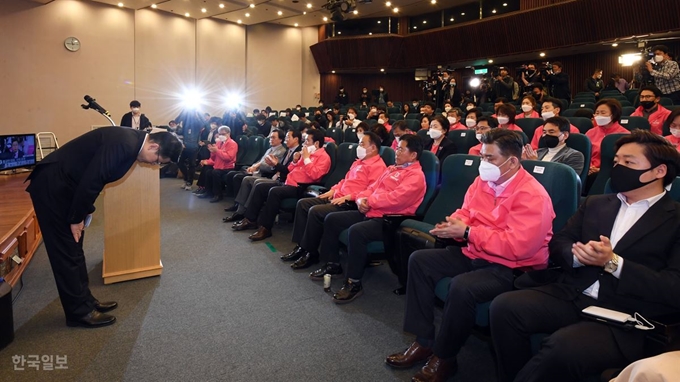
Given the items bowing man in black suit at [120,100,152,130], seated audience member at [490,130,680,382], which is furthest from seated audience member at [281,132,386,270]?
bowing man in black suit at [120,100,152,130]

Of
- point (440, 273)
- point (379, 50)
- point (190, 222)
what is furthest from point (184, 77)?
point (440, 273)

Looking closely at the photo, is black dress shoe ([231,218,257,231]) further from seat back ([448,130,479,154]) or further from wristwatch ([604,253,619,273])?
wristwatch ([604,253,619,273])

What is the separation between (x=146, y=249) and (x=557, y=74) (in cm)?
774

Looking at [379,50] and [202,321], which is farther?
[379,50]

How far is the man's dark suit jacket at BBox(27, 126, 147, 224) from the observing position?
2.49 metres

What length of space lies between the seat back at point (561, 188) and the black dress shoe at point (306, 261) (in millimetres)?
2028

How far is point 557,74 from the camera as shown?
7977mm

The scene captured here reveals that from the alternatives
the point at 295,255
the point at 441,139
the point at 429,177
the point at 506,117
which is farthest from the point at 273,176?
the point at 506,117

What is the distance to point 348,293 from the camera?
3.06 meters

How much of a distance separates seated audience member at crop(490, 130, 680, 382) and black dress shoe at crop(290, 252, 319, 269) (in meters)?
2.12

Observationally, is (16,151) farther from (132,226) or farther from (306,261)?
(306,261)

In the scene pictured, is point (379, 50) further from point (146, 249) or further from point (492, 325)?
point (492, 325)

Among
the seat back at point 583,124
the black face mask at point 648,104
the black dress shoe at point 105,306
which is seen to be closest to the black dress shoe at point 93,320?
the black dress shoe at point 105,306

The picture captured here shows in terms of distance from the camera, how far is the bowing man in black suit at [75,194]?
8.25 feet
